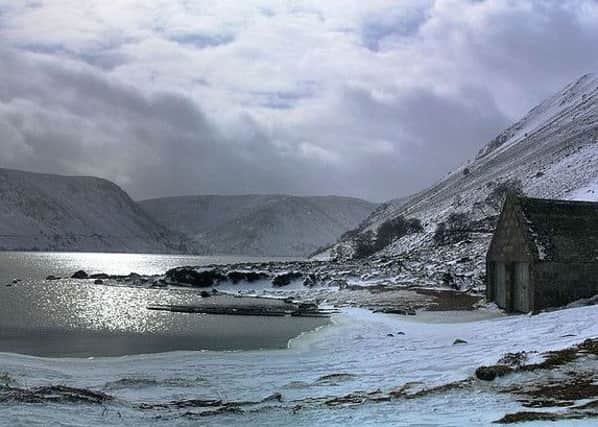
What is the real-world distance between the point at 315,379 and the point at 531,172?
11943 centimetres

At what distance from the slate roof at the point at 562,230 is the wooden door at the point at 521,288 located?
1625 mm

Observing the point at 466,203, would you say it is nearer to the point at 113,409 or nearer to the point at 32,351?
the point at 32,351

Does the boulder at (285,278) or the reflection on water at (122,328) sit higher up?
the boulder at (285,278)

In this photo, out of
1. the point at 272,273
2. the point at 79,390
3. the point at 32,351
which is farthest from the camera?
the point at 272,273

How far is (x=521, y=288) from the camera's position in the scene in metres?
36.9

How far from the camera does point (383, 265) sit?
72688mm

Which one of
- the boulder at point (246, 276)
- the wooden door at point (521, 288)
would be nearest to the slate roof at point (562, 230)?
the wooden door at point (521, 288)

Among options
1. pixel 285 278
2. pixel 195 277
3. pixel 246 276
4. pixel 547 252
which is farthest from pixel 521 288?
pixel 195 277

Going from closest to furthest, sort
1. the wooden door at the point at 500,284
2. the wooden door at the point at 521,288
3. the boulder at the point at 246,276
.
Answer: the wooden door at the point at 521,288, the wooden door at the point at 500,284, the boulder at the point at 246,276

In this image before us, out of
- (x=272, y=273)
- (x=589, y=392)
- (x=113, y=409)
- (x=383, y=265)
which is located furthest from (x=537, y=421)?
(x=272, y=273)

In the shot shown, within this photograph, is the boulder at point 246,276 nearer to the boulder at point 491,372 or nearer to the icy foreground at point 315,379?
the icy foreground at point 315,379

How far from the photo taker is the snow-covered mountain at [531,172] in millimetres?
105312

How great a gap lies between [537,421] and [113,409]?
986 cm

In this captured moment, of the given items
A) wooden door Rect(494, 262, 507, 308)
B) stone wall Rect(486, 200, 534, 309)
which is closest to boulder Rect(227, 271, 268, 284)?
wooden door Rect(494, 262, 507, 308)
